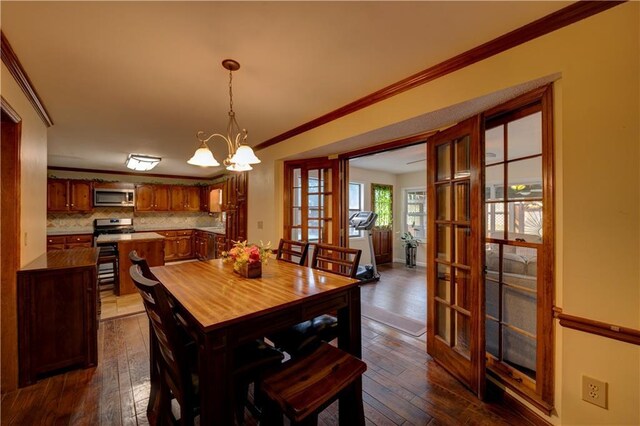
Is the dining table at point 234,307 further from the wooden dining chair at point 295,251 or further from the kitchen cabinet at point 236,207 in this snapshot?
the kitchen cabinet at point 236,207

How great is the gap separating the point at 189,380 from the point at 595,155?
2.29 metres

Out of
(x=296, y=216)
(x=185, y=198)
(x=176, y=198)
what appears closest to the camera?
(x=296, y=216)

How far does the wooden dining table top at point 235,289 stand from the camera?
129cm

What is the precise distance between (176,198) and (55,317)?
5.31 m

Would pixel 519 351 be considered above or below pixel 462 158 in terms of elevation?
below

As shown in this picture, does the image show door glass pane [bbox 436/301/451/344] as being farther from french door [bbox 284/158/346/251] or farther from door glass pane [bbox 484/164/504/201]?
french door [bbox 284/158/346/251]

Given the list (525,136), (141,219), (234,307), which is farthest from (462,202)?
(141,219)

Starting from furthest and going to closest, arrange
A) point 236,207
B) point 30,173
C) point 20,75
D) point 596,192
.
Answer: point 236,207
point 30,173
point 20,75
point 596,192

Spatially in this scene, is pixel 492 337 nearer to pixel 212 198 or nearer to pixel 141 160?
pixel 141 160

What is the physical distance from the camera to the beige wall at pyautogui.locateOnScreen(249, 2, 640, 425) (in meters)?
1.24

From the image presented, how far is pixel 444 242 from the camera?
2332 mm

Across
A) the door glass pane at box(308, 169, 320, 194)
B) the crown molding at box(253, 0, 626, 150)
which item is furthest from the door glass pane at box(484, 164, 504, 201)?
the door glass pane at box(308, 169, 320, 194)

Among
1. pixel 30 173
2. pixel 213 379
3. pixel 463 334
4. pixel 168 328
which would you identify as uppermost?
pixel 30 173

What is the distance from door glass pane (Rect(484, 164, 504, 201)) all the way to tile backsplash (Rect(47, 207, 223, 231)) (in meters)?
6.60
